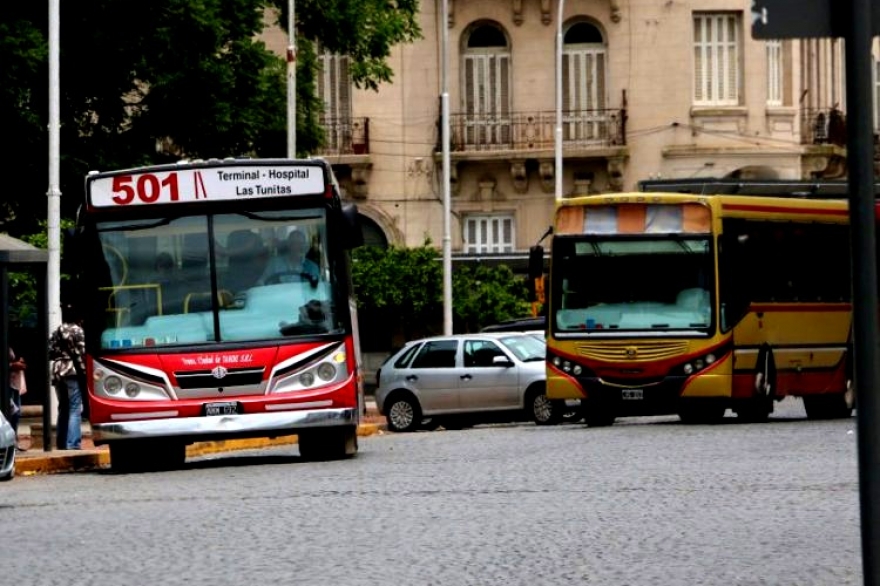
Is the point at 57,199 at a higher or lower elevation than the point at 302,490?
higher

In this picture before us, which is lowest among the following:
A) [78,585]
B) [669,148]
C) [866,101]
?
[78,585]

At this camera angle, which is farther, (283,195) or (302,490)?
(283,195)

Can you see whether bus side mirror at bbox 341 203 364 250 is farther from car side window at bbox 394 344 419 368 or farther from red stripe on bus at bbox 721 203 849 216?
car side window at bbox 394 344 419 368

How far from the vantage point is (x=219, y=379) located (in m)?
21.2

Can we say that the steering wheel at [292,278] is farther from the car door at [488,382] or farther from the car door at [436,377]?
the car door at [436,377]

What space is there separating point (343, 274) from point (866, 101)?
14.5m

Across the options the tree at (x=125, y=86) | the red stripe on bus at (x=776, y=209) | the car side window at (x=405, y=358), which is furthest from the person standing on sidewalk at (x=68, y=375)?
the car side window at (x=405, y=358)

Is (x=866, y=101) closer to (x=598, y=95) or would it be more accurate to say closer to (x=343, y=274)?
(x=343, y=274)

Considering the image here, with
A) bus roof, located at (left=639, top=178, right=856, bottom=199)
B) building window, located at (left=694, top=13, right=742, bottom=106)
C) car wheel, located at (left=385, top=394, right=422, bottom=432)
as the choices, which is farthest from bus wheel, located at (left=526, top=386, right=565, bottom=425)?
building window, located at (left=694, top=13, right=742, bottom=106)

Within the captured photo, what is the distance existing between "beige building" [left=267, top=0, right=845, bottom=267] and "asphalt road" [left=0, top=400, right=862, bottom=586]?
32.4 meters

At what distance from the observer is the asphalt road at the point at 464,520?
37.9 ft

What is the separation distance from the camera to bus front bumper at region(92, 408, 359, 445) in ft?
68.7

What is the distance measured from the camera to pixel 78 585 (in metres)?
11.3

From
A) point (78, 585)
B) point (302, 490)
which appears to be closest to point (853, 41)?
point (78, 585)
